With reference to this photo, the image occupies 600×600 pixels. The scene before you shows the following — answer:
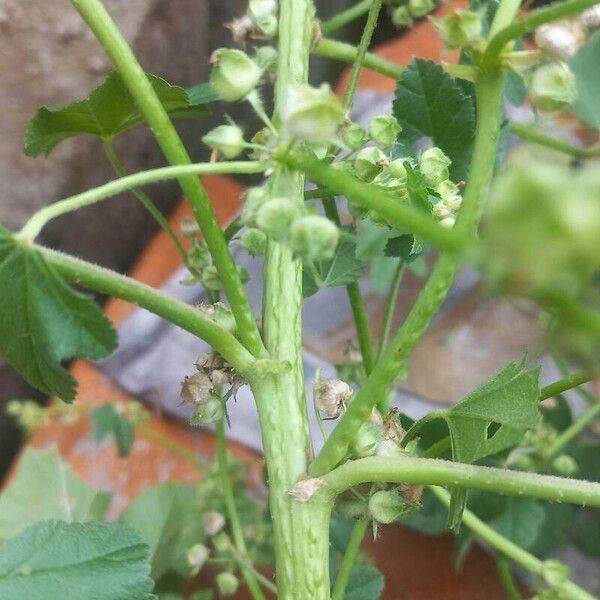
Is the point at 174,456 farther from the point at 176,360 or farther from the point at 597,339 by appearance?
the point at 597,339

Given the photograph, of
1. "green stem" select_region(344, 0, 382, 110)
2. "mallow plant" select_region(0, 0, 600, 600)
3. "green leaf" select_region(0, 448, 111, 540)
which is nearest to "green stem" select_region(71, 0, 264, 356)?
"mallow plant" select_region(0, 0, 600, 600)

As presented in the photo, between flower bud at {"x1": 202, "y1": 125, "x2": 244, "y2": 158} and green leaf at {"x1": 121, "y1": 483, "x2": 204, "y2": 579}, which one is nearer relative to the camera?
flower bud at {"x1": 202, "y1": 125, "x2": 244, "y2": 158}

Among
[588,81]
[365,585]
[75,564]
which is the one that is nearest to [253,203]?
[75,564]

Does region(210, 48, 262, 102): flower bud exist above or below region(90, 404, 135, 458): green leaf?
above

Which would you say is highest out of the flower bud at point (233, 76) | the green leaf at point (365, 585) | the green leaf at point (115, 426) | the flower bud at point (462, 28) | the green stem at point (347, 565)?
the flower bud at point (462, 28)

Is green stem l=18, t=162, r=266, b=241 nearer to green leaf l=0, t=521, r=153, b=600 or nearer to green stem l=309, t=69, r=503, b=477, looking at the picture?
green stem l=309, t=69, r=503, b=477

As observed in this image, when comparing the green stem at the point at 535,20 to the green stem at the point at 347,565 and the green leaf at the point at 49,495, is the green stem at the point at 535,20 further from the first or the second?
the green leaf at the point at 49,495

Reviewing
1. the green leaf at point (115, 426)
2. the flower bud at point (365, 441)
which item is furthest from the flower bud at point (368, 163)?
the green leaf at point (115, 426)
